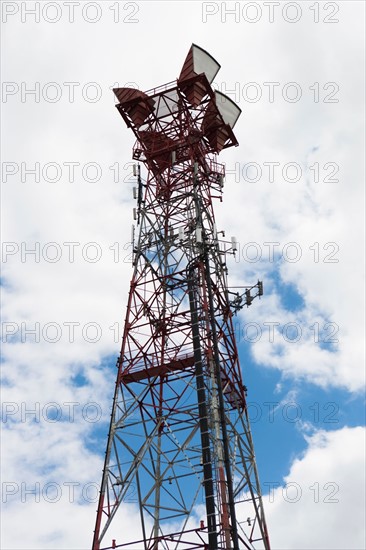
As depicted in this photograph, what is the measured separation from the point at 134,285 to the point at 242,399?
31.1 ft

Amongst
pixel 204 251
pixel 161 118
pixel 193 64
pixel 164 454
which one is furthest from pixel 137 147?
pixel 164 454

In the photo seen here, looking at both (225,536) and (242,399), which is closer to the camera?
(225,536)

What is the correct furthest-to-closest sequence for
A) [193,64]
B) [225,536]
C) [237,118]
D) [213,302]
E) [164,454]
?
[237,118], [193,64], [213,302], [164,454], [225,536]

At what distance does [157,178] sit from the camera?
47.8 metres

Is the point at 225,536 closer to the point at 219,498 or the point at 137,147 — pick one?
the point at 219,498

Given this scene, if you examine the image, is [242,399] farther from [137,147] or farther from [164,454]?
[137,147]

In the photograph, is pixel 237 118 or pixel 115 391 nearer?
pixel 115 391

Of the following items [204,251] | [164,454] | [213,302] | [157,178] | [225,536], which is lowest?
[225,536]

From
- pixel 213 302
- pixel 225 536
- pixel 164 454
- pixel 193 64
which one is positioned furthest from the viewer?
pixel 193 64

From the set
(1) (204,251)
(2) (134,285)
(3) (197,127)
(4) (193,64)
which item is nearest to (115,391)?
(2) (134,285)

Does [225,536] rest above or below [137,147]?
below

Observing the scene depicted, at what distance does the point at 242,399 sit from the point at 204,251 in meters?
8.89

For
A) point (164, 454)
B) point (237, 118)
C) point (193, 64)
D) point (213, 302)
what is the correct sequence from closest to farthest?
1. point (164, 454)
2. point (213, 302)
3. point (193, 64)
4. point (237, 118)

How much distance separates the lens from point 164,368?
40031 millimetres
